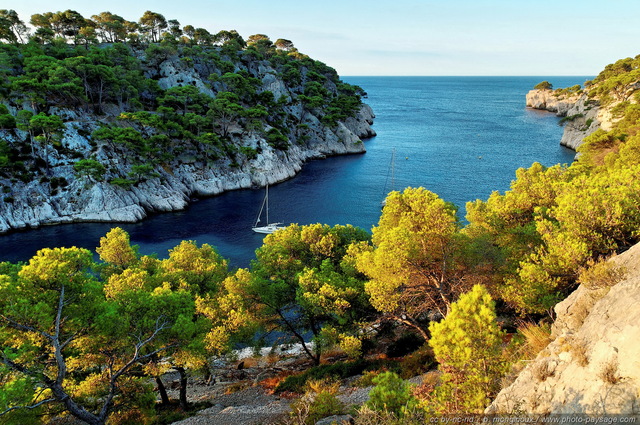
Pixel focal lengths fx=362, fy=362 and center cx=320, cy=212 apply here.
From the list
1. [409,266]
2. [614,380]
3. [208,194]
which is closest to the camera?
[614,380]

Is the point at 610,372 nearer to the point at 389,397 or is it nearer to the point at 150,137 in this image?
the point at 389,397

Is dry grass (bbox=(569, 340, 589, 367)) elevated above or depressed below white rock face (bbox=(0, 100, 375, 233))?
above

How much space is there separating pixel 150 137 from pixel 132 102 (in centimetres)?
1173

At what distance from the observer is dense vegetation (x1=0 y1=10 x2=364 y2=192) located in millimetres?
49969

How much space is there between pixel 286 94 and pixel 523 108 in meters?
123

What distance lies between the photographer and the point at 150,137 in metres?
57.6

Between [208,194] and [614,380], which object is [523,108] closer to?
[208,194]

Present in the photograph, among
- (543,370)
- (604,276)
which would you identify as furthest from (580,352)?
(604,276)

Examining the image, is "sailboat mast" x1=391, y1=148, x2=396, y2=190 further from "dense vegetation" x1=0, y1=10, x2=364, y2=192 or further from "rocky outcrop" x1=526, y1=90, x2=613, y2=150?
"rocky outcrop" x1=526, y1=90, x2=613, y2=150

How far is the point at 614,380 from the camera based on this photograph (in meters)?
7.03

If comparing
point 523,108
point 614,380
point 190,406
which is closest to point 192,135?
point 190,406

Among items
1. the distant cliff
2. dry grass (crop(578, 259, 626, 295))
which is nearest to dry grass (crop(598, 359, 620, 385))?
dry grass (crop(578, 259, 626, 295))

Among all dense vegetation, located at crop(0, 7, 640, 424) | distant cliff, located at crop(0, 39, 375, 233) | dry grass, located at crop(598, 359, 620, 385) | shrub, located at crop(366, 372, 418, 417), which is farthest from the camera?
distant cliff, located at crop(0, 39, 375, 233)

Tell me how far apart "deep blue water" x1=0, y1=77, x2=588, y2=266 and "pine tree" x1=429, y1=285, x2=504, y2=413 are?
3188cm
